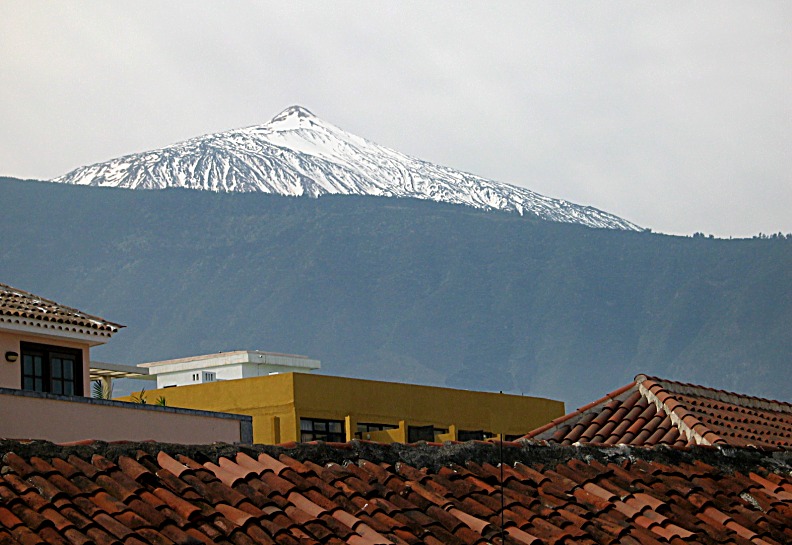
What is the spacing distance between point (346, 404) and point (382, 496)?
115ft

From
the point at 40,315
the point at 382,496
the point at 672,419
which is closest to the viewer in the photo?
the point at 382,496

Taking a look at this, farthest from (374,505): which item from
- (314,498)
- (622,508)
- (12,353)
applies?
(12,353)

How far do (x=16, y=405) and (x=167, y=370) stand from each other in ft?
168

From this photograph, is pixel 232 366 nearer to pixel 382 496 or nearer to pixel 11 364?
pixel 11 364

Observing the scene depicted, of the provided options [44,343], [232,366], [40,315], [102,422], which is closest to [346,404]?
[232,366]

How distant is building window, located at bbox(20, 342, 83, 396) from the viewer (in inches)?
930

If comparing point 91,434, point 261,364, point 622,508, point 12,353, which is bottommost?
point 622,508

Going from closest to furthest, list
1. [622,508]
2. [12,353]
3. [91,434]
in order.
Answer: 1. [622,508]
2. [91,434]
3. [12,353]

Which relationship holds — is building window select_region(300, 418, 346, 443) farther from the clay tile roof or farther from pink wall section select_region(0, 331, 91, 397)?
pink wall section select_region(0, 331, 91, 397)

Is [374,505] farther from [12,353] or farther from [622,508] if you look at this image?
[12,353]

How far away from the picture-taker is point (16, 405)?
56.2 feet

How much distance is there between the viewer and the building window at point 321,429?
43406 mm

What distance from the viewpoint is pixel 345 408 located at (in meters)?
44.9

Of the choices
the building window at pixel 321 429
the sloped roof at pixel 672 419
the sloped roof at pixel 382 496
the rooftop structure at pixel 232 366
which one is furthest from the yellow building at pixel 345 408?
the sloped roof at pixel 382 496
